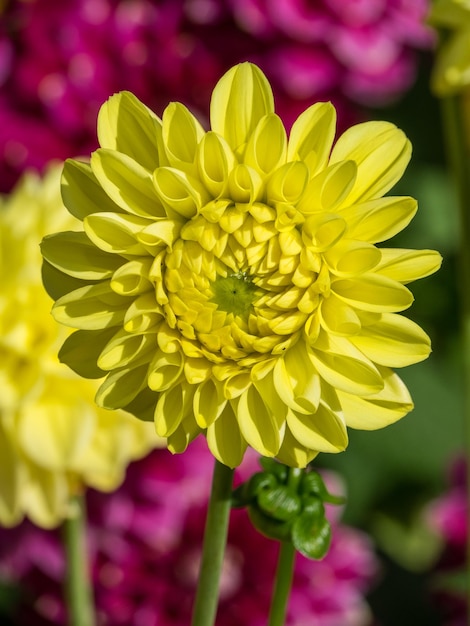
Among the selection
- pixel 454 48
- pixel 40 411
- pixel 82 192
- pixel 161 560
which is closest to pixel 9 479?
pixel 40 411

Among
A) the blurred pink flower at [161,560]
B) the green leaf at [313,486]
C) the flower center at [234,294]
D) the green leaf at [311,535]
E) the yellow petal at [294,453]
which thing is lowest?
the blurred pink flower at [161,560]

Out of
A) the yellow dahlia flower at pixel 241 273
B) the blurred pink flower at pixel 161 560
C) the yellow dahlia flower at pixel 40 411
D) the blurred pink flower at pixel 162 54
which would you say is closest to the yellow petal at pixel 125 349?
the yellow dahlia flower at pixel 241 273

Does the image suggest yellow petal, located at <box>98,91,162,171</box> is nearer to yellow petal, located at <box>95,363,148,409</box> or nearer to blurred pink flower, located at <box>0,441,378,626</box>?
yellow petal, located at <box>95,363,148,409</box>

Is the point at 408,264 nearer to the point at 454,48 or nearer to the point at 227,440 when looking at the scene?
the point at 227,440

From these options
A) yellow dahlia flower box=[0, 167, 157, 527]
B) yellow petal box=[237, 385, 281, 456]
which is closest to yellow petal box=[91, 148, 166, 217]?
yellow petal box=[237, 385, 281, 456]

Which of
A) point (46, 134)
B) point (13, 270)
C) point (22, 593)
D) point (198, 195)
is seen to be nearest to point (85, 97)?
point (46, 134)

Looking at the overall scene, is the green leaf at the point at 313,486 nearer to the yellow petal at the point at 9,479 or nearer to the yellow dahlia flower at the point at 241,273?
the yellow dahlia flower at the point at 241,273
